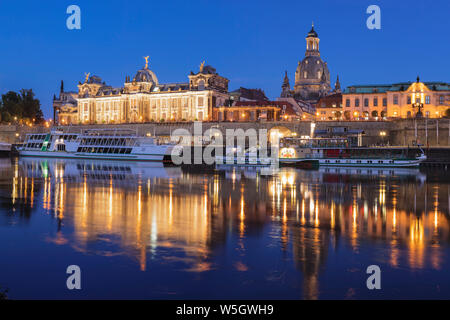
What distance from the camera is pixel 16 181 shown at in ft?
122

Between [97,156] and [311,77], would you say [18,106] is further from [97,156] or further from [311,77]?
[311,77]

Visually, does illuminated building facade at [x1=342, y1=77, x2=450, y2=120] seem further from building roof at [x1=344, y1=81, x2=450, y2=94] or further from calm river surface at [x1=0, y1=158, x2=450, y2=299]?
calm river surface at [x1=0, y1=158, x2=450, y2=299]

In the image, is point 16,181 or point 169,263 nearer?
point 169,263

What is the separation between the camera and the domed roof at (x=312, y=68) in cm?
14938

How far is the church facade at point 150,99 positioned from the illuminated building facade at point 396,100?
35.9m

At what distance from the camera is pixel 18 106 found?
135 meters

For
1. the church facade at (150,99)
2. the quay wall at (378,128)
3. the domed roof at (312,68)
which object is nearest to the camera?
the quay wall at (378,128)

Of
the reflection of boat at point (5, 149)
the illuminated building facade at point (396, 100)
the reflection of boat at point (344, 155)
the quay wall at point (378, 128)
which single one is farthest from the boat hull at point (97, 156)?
the illuminated building facade at point (396, 100)

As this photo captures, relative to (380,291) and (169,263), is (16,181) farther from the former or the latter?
(380,291)

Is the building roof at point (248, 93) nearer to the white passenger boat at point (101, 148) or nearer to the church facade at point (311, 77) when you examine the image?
the church facade at point (311, 77)

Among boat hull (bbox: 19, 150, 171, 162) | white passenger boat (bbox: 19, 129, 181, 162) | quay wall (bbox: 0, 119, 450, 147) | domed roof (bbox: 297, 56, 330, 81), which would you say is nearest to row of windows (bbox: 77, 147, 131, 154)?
white passenger boat (bbox: 19, 129, 181, 162)

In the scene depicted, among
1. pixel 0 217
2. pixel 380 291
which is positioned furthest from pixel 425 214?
pixel 0 217
